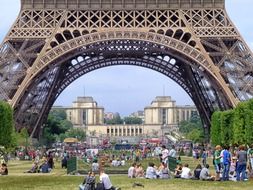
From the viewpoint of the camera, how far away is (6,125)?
54094 mm

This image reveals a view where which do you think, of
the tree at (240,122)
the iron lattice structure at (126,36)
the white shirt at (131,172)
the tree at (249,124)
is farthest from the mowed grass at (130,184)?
the iron lattice structure at (126,36)

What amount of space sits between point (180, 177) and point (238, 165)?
397 centimetres

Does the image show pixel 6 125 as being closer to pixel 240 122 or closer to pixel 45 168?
pixel 45 168

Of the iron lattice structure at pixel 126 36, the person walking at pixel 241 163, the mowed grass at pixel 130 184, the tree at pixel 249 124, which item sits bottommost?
the mowed grass at pixel 130 184

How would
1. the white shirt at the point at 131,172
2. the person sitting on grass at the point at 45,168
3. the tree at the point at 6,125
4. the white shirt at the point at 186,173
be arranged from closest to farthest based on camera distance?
the white shirt at the point at 186,173 < the white shirt at the point at 131,172 < the person sitting on grass at the point at 45,168 < the tree at the point at 6,125

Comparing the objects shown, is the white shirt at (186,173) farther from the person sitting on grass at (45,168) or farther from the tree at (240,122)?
the tree at (240,122)

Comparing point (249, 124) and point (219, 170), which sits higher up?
point (249, 124)

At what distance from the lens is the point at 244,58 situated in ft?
174

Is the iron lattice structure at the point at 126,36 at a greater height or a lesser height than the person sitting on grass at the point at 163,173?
greater

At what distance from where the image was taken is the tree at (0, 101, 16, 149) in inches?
2020

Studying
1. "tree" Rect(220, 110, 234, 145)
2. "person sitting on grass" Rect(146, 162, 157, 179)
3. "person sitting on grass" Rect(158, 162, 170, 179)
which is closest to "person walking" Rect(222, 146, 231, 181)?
"person sitting on grass" Rect(158, 162, 170, 179)

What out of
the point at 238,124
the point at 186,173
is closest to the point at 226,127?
the point at 238,124

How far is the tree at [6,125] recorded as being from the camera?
168 feet

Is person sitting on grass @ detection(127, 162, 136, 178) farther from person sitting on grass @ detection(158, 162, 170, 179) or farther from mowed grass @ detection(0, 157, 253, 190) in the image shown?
mowed grass @ detection(0, 157, 253, 190)
